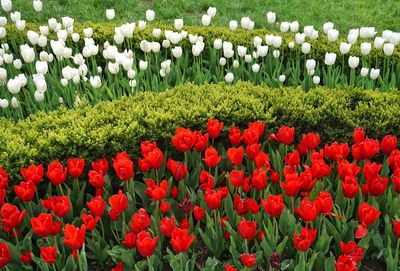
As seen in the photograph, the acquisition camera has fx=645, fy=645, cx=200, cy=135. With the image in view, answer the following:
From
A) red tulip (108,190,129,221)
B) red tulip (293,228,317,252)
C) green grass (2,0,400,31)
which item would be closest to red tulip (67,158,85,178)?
red tulip (108,190,129,221)

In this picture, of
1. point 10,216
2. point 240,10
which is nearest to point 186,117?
point 10,216

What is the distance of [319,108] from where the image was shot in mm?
Answer: 5035

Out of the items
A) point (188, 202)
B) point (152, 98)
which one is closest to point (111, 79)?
point (152, 98)

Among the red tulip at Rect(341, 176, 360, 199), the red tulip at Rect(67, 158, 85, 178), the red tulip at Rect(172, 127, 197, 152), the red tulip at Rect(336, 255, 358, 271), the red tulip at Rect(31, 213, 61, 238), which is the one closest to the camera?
the red tulip at Rect(336, 255, 358, 271)

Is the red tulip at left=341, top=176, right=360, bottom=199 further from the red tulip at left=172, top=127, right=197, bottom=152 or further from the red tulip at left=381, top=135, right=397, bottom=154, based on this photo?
the red tulip at left=172, top=127, right=197, bottom=152

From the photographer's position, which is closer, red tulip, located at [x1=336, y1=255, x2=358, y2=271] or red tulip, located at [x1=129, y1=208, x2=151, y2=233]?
red tulip, located at [x1=336, y1=255, x2=358, y2=271]

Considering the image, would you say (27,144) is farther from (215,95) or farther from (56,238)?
(215,95)

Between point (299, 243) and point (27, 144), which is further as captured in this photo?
point (27, 144)

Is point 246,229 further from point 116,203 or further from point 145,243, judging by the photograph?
point 116,203

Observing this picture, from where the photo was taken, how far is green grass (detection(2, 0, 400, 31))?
8664 mm

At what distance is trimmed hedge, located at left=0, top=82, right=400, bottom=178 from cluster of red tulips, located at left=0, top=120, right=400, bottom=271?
33 centimetres

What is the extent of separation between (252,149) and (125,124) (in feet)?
3.86

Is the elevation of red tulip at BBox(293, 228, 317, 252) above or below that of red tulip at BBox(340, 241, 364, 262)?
above

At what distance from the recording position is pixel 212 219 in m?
3.82
